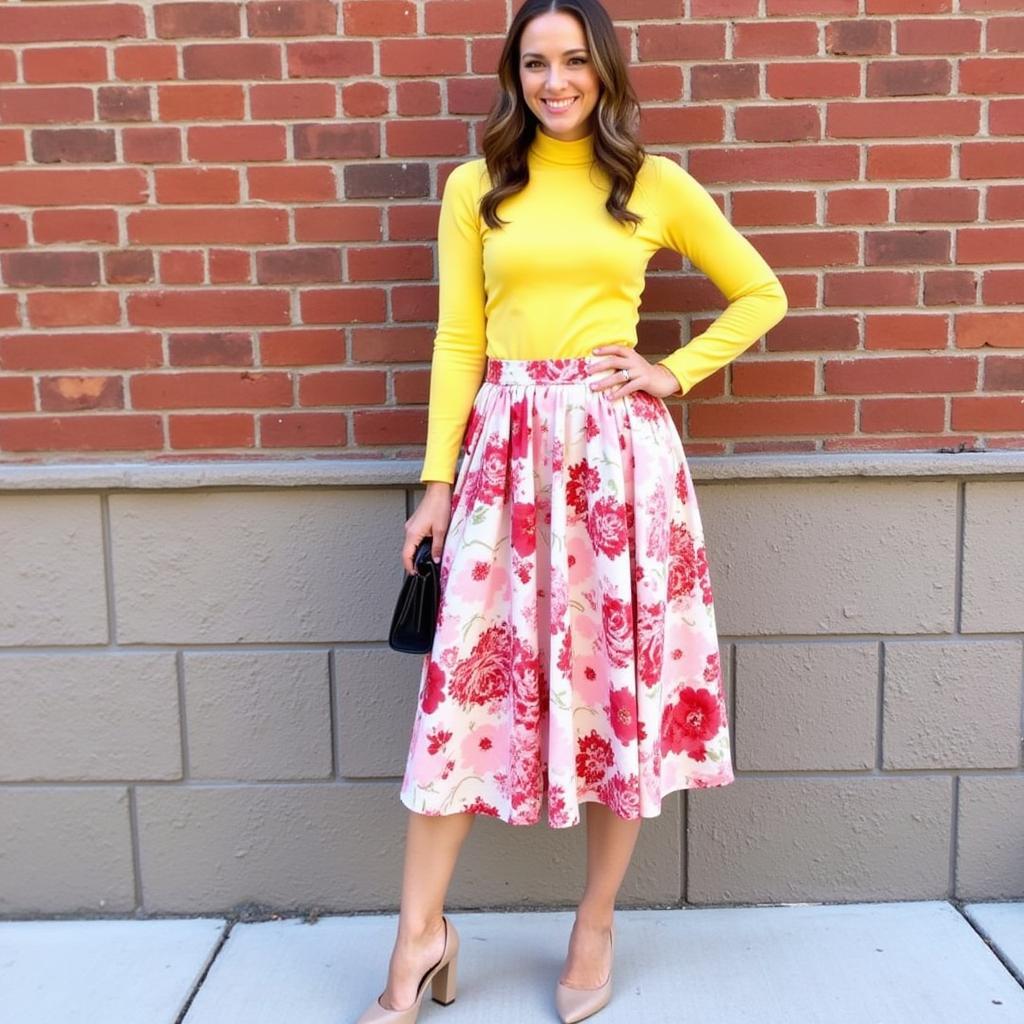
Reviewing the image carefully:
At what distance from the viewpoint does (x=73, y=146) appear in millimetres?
2641

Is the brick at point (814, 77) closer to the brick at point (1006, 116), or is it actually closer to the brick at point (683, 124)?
the brick at point (683, 124)

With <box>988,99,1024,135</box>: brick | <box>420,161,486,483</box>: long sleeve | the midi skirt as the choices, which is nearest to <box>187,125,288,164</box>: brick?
<box>420,161,486,483</box>: long sleeve

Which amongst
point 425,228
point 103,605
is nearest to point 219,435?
point 103,605

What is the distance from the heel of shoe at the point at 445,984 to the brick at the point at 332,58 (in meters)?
1.95

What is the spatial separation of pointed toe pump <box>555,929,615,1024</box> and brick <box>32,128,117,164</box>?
2085mm

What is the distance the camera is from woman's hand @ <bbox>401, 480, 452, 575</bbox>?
94.2 inches

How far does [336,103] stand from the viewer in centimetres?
262

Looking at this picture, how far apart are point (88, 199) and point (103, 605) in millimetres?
948

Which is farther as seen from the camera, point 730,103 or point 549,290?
point 730,103

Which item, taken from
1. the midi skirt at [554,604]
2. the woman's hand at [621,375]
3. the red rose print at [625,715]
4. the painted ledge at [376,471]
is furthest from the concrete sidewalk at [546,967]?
the woman's hand at [621,375]

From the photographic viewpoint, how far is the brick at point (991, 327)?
2.68 m

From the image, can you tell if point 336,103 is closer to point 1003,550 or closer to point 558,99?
point 558,99

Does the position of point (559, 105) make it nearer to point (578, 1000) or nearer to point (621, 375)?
point (621, 375)

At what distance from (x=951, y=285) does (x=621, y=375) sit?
92 centimetres
